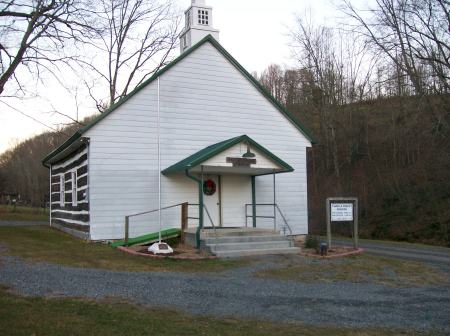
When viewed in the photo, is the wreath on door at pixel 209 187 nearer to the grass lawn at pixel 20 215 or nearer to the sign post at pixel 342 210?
the sign post at pixel 342 210

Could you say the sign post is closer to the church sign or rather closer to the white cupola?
the church sign

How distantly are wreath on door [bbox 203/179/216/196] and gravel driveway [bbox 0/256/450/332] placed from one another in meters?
6.65

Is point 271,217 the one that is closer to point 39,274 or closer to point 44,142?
point 39,274

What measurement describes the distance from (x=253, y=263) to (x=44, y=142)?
6094 cm

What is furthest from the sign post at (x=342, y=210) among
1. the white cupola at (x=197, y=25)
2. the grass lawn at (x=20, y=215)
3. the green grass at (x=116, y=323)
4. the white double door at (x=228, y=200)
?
the grass lawn at (x=20, y=215)

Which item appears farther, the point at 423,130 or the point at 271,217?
the point at 423,130

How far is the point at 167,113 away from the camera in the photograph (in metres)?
17.5

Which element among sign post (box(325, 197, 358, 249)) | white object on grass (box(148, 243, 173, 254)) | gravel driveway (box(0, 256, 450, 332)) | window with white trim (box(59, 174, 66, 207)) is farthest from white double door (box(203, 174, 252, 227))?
window with white trim (box(59, 174, 66, 207))

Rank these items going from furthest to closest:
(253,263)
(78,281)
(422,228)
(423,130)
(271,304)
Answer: (423,130), (422,228), (253,263), (78,281), (271,304)

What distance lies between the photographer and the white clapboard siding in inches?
646

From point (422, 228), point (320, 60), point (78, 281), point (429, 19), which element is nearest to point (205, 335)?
point (78, 281)

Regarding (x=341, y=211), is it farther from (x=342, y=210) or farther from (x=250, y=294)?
(x=250, y=294)

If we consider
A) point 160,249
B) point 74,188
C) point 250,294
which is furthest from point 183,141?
point 250,294

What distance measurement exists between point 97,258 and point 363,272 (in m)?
7.00
